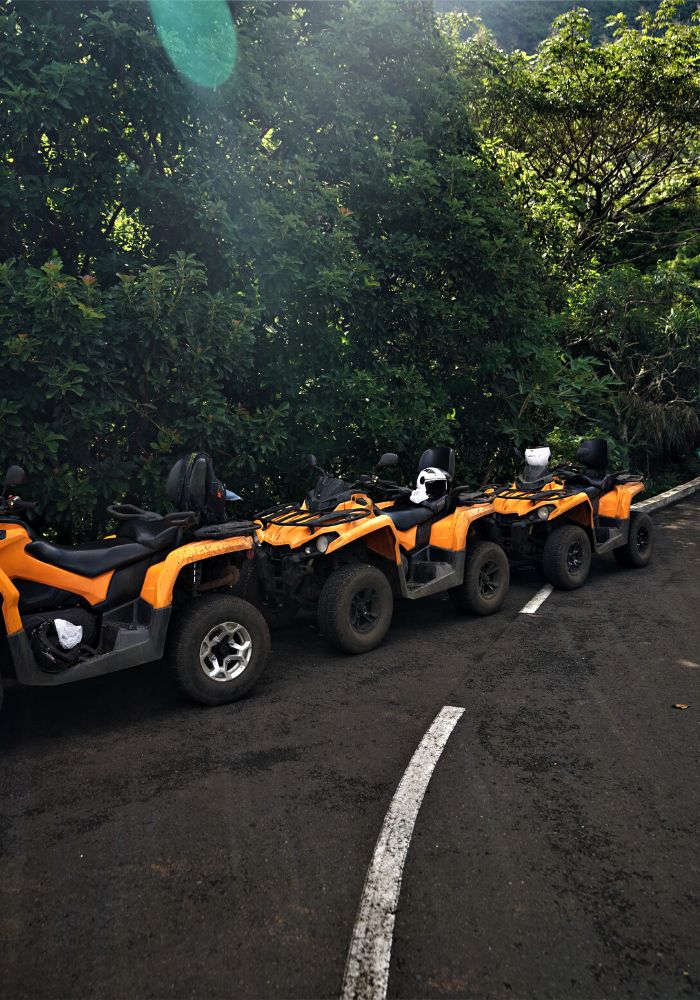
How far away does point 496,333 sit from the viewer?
10.6 metres

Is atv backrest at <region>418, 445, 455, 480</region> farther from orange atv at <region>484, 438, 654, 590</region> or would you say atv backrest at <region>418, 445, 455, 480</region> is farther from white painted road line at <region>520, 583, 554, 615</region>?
white painted road line at <region>520, 583, 554, 615</region>

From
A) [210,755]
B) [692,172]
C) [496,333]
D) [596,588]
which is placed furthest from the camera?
[692,172]

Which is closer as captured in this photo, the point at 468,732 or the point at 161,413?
the point at 468,732

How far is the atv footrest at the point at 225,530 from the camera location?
529cm

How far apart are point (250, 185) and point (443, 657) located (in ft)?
16.0

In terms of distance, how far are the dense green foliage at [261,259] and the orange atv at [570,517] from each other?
1.49m

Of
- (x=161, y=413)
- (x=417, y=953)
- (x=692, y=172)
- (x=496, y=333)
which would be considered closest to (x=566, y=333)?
(x=692, y=172)

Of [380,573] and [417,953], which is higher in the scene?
[380,573]

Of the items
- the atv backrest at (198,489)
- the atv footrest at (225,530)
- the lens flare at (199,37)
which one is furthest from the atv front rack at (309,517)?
the lens flare at (199,37)

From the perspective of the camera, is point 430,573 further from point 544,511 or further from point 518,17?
point 518,17

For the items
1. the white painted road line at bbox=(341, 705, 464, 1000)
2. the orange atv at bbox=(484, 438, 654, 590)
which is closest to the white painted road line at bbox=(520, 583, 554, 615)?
the orange atv at bbox=(484, 438, 654, 590)

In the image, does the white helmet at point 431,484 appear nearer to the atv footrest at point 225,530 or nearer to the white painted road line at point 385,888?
the atv footrest at point 225,530

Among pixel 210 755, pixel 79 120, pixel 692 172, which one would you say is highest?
pixel 692 172

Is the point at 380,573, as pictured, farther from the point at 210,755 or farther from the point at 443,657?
the point at 210,755
